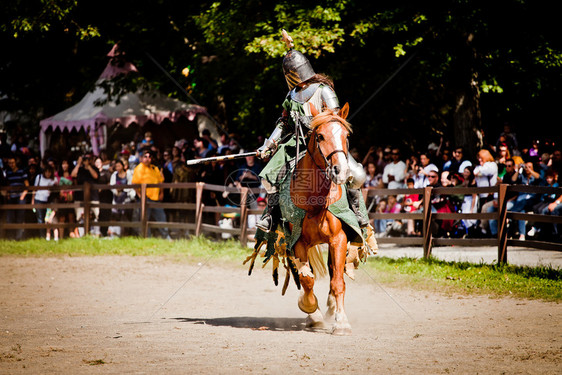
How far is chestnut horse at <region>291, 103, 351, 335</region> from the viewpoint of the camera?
7359mm

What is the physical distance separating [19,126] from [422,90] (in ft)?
46.0

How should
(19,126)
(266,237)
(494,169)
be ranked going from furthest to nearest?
(19,126), (494,169), (266,237)

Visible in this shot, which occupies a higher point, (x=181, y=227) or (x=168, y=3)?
(x=168, y=3)

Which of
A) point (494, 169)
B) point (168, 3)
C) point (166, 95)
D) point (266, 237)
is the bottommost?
point (266, 237)

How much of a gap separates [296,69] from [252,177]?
858cm

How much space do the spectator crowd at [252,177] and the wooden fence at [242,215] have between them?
279 mm

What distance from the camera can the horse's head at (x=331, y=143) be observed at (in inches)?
280

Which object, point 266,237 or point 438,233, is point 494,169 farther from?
point 266,237

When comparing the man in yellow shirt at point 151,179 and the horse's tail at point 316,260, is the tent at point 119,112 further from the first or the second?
the horse's tail at point 316,260

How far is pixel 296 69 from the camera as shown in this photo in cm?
830

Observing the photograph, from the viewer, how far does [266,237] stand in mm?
8688

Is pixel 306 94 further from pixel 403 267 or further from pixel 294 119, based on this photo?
pixel 403 267

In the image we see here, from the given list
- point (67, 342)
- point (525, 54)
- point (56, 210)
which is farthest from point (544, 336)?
point (56, 210)

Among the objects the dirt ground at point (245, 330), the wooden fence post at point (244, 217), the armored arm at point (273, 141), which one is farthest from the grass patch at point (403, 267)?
the armored arm at point (273, 141)
